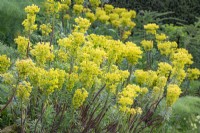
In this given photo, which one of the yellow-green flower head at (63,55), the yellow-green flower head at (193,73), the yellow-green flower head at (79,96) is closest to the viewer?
the yellow-green flower head at (79,96)

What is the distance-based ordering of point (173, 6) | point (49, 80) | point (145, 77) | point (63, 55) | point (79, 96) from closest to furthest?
1. point (49, 80)
2. point (79, 96)
3. point (63, 55)
4. point (145, 77)
5. point (173, 6)

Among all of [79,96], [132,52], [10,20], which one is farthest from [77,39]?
[10,20]

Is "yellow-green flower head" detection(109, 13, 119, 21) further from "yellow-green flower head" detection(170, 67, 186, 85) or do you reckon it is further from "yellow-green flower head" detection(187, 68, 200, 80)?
"yellow-green flower head" detection(170, 67, 186, 85)

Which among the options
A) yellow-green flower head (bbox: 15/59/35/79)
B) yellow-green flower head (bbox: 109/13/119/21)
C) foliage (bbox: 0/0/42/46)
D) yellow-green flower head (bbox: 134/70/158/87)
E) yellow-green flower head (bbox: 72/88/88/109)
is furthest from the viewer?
yellow-green flower head (bbox: 109/13/119/21)

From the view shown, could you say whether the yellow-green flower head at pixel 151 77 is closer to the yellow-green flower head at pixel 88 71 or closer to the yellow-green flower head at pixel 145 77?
the yellow-green flower head at pixel 145 77

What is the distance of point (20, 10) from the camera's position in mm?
7379

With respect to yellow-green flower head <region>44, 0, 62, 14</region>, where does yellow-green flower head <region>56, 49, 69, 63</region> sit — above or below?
below

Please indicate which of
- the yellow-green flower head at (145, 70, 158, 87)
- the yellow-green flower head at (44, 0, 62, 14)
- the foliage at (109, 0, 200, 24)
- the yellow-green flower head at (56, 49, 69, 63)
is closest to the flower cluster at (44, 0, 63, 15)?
the yellow-green flower head at (44, 0, 62, 14)

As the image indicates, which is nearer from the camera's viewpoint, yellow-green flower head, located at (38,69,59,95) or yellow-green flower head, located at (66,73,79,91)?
yellow-green flower head, located at (38,69,59,95)

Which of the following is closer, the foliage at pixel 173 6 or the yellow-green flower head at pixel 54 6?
the yellow-green flower head at pixel 54 6

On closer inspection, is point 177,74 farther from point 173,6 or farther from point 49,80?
point 173,6

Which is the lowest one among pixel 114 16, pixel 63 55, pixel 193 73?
pixel 193 73

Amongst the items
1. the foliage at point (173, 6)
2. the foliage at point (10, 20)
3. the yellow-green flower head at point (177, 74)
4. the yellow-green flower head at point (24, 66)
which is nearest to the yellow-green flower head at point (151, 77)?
the yellow-green flower head at point (177, 74)

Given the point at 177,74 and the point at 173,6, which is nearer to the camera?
the point at 177,74
